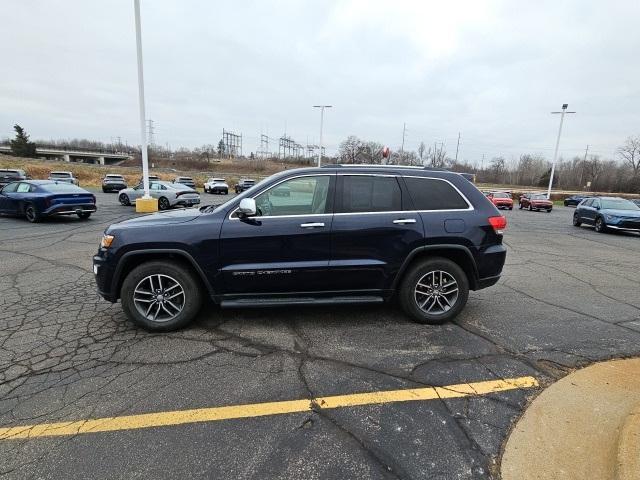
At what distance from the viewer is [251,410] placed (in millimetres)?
2715

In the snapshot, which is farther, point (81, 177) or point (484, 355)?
point (81, 177)

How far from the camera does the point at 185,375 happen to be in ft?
10.4

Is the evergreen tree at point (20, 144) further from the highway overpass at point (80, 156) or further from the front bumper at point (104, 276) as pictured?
the front bumper at point (104, 276)

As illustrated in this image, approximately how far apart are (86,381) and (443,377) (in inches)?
121

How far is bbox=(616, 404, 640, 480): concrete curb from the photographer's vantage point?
6.86 ft

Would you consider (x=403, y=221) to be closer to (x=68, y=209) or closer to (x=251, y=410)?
(x=251, y=410)

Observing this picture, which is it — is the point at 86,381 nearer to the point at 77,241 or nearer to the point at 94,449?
the point at 94,449

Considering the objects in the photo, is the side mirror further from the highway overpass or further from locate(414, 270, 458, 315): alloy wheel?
the highway overpass

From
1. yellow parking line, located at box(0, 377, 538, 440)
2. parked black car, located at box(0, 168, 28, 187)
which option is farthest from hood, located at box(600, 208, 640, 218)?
parked black car, located at box(0, 168, 28, 187)

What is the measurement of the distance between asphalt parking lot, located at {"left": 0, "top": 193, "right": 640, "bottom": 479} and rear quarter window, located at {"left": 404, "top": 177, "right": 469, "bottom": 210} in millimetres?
1427

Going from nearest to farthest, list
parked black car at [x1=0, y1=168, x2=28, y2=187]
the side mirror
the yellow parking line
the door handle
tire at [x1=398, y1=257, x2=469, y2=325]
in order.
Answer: the yellow parking line < the side mirror < the door handle < tire at [x1=398, y1=257, x2=469, y2=325] < parked black car at [x1=0, y1=168, x2=28, y2=187]

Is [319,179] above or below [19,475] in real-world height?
above

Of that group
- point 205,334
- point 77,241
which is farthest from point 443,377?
point 77,241

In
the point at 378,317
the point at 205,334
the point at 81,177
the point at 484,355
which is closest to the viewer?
the point at 484,355
